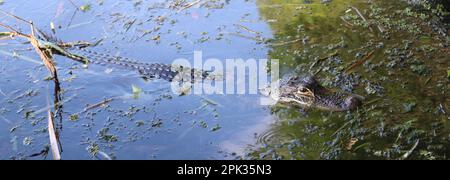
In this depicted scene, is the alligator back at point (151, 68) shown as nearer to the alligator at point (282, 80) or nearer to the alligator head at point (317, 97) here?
the alligator at point (282, 80)

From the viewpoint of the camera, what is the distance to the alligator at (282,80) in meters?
4.25

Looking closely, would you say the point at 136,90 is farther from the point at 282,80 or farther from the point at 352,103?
the point at 352,103

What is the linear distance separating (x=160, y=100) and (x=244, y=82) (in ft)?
2.90

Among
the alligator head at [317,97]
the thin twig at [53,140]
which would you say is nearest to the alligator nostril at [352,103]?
the alligator head at [317,97]

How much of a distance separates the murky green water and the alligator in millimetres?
82

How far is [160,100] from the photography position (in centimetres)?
475

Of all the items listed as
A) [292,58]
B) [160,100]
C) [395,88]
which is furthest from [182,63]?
[395,88]

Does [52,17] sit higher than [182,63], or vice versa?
[52,17]
